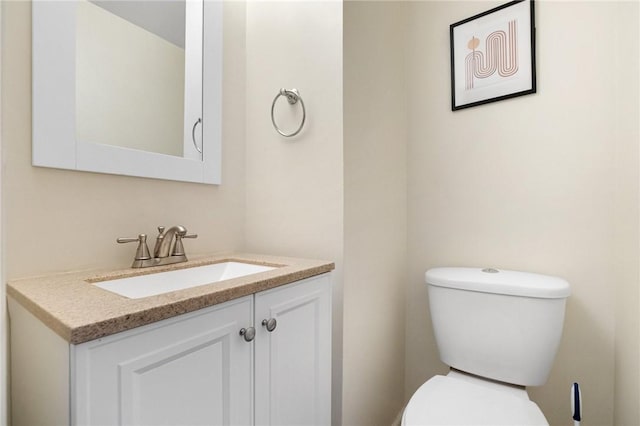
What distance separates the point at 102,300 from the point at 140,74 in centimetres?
83

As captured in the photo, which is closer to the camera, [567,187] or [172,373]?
[172,373]

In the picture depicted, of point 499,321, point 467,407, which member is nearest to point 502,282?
point 499,321

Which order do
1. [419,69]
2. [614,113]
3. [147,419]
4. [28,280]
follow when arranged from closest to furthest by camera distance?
1. [147,419]
2. [28,280]
3. [614,113]
4. [419,69]

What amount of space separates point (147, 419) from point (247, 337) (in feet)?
0.79

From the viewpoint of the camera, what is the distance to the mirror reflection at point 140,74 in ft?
3.08

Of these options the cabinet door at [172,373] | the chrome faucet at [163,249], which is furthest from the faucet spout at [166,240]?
the cabinet door at [172,373]

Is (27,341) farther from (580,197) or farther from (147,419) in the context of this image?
(580,197)

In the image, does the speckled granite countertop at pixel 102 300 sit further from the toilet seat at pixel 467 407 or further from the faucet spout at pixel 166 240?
the toilet seat at pixel 467 407

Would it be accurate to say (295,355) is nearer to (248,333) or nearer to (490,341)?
(248,333)

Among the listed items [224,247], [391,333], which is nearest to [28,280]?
[224,247]

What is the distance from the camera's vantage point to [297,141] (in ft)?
4.15

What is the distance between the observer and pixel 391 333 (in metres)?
1.47

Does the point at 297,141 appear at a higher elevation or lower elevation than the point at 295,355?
higher

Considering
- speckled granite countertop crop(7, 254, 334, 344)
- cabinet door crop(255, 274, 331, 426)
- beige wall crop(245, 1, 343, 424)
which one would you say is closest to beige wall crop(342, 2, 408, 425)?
beige wall crop(245, 1, 343, 424)
